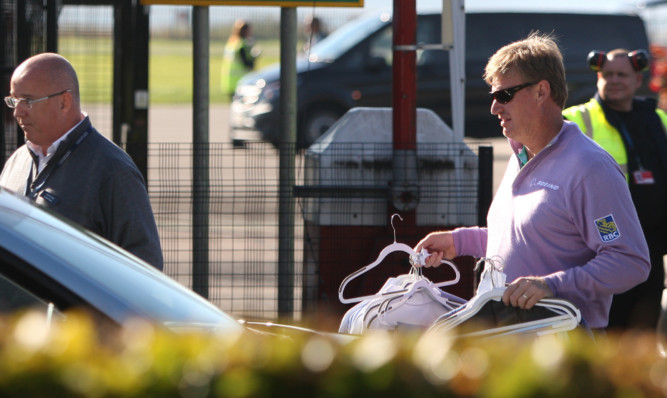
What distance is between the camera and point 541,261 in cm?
352

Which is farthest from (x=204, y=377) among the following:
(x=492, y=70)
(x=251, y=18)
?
(x=251, y=18)

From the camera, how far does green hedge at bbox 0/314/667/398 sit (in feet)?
5.49

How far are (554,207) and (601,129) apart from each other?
7.25ft

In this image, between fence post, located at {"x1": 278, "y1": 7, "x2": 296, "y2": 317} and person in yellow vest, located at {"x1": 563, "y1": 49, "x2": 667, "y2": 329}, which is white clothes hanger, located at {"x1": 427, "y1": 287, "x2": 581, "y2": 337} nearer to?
person in yellow vest, located at {"x1": 563, "y1": 49, "x2": 667, "y2": 329}

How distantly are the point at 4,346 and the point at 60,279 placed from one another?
2.71ft

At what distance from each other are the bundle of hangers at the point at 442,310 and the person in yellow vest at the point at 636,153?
6.54 ft

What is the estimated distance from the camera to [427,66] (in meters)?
15.4

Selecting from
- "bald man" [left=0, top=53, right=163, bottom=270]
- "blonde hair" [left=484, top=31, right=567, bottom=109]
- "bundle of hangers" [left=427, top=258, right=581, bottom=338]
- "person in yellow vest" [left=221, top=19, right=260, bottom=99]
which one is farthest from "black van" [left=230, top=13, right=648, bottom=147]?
"bundle of hangers" [left=427, top=258, right=581, bottom=338]

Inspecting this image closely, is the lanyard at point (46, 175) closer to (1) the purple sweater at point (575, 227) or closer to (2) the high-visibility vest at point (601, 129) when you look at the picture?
(1) the purple sweater at point (575, 227)

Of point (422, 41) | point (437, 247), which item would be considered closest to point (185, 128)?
point (422, 41)

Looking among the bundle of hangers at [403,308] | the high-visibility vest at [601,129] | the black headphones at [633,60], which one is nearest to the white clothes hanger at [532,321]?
the bundle of hangers at [403,308]

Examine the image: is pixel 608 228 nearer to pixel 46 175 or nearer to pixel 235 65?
pixel 46 175

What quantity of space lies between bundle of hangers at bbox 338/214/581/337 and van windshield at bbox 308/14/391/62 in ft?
39.0

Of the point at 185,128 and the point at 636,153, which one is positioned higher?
the point at 185,128
